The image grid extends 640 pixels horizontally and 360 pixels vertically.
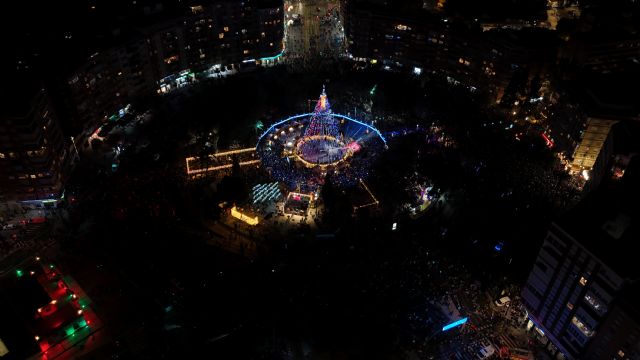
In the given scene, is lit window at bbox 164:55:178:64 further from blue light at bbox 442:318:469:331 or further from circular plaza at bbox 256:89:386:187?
blue light at bbox 442:318:469:331


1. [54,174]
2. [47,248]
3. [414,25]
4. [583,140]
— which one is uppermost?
[414,25]

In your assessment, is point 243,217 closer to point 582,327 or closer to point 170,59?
point 582,327

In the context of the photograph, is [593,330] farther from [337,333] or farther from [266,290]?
[266,290]

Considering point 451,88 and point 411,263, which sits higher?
point 451,88

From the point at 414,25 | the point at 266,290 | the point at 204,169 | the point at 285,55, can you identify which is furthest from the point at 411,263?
the point at 285,55

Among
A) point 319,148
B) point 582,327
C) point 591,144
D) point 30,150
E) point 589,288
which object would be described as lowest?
point 319,148

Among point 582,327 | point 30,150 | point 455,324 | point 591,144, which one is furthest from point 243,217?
point 591,144
